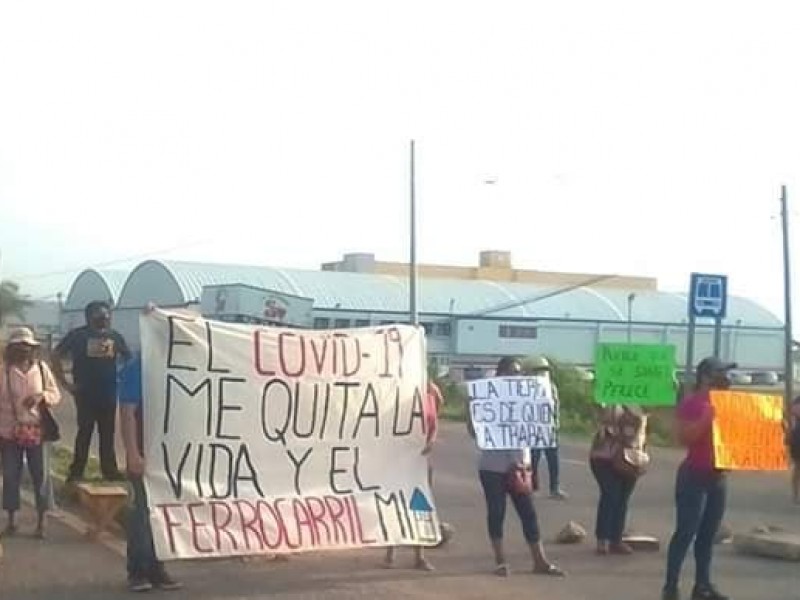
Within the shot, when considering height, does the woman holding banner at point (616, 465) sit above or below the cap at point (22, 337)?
below

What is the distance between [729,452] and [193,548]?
3.74 meters

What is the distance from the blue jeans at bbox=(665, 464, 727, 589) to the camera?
9938 millimetres

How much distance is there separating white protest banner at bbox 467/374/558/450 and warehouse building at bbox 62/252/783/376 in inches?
2034

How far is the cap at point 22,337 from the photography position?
11516 millimetres

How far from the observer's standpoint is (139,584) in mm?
9633

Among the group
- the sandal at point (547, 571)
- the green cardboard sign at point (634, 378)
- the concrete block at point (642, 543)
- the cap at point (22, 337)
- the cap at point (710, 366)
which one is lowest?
the concrete block at point (642, 543)

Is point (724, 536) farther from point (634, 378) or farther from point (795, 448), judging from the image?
point (795, 448)

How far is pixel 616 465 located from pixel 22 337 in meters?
4.91

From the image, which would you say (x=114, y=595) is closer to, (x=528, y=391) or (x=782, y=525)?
(x=528, y=391)

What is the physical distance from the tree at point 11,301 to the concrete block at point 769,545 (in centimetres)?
4674

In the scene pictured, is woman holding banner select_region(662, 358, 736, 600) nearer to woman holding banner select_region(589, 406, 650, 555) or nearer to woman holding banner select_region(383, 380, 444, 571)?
woman holding banner select_region(383, 380, 444, 571)

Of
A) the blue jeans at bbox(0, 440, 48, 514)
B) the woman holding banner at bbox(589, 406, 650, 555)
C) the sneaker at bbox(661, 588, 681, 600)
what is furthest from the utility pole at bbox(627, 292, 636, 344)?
the sneaker at bbox(661, 588, 681, 600)

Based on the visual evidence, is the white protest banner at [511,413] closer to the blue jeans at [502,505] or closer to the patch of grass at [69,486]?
the blue jeans at [502,505]

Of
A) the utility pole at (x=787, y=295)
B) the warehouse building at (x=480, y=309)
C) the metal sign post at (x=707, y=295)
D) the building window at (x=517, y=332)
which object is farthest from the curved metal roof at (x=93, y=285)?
the metal sign post at (x=707, y=295)
